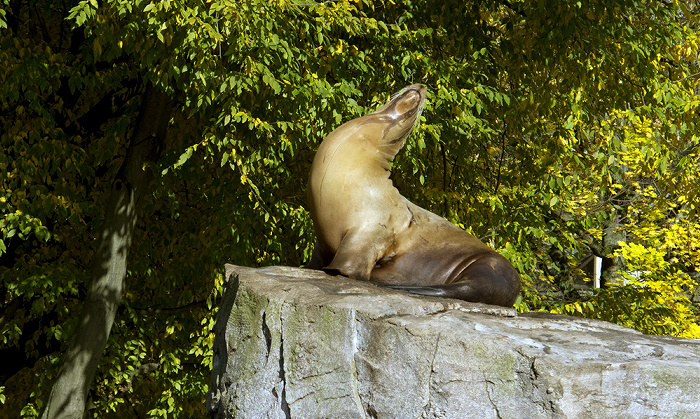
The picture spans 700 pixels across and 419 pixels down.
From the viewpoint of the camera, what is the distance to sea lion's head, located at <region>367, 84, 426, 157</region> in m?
4.54

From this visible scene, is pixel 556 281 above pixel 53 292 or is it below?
below

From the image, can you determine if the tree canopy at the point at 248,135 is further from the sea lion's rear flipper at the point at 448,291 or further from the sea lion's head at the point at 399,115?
the sea lion's rear flipper at the point at 448,291

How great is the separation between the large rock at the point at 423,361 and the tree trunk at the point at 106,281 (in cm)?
408

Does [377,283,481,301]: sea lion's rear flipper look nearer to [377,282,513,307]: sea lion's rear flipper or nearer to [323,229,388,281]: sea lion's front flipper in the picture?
[377,282,513,307]: sea lion's rear flipper

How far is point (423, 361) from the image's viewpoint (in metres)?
3.12

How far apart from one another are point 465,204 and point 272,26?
3.19m

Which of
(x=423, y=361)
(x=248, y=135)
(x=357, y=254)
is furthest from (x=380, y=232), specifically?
(x=248, y=135)

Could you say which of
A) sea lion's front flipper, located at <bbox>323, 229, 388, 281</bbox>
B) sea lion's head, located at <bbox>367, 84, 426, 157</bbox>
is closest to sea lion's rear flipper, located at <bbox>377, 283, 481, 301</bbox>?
sea lion's front flipper, located at <bbox>323, 229, 388, 281</bbox>

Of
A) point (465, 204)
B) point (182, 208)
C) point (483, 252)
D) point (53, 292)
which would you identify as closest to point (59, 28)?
point (182, 208)

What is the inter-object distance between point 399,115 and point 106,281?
13.6ft

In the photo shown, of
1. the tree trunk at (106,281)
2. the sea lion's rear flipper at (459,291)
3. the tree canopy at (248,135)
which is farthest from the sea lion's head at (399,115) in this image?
the tree trunk at (106,281)

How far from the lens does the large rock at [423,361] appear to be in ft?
9.27

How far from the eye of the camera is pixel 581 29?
7621 mm

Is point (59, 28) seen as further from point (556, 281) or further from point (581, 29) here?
point (556, 281)
